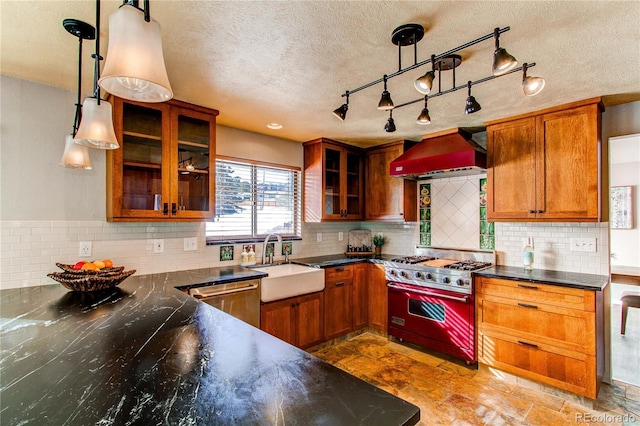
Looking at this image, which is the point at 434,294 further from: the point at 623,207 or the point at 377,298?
the point at 623,207

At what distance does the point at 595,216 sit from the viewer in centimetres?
249

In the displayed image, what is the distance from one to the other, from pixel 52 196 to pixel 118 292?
0.96 meters

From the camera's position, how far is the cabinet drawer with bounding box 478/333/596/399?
236 cm

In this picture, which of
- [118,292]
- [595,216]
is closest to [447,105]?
[595,216]

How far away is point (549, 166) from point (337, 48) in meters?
2.15

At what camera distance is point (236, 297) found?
2.66m

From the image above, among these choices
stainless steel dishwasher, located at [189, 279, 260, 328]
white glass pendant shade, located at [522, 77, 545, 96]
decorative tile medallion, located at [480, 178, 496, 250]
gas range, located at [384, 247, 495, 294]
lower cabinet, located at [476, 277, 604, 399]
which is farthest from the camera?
decorative tile medallion, located at [480, 178, 496, 250]

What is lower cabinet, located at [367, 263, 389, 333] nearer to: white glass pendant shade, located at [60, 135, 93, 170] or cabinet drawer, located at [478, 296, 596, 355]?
cabinet drawer, located at [478, 296, 596, 355]

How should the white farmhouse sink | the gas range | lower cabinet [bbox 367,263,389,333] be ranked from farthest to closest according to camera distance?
lower cabinet [bbox 367,263,389,333], the gas range, the white farmhouse sink

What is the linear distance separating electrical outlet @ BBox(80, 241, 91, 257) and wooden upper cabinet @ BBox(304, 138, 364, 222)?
217 centimetres

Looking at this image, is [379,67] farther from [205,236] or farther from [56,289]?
[56,289]

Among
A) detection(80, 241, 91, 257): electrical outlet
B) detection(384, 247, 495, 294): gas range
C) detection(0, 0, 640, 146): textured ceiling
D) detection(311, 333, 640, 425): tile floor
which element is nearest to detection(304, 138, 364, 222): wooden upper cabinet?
detection(384, 247, 495, 294): gas range

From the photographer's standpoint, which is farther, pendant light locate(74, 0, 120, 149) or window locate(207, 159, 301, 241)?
window locate(207, 159, 301, 241)

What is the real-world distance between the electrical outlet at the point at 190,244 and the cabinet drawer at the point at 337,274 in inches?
53.1
